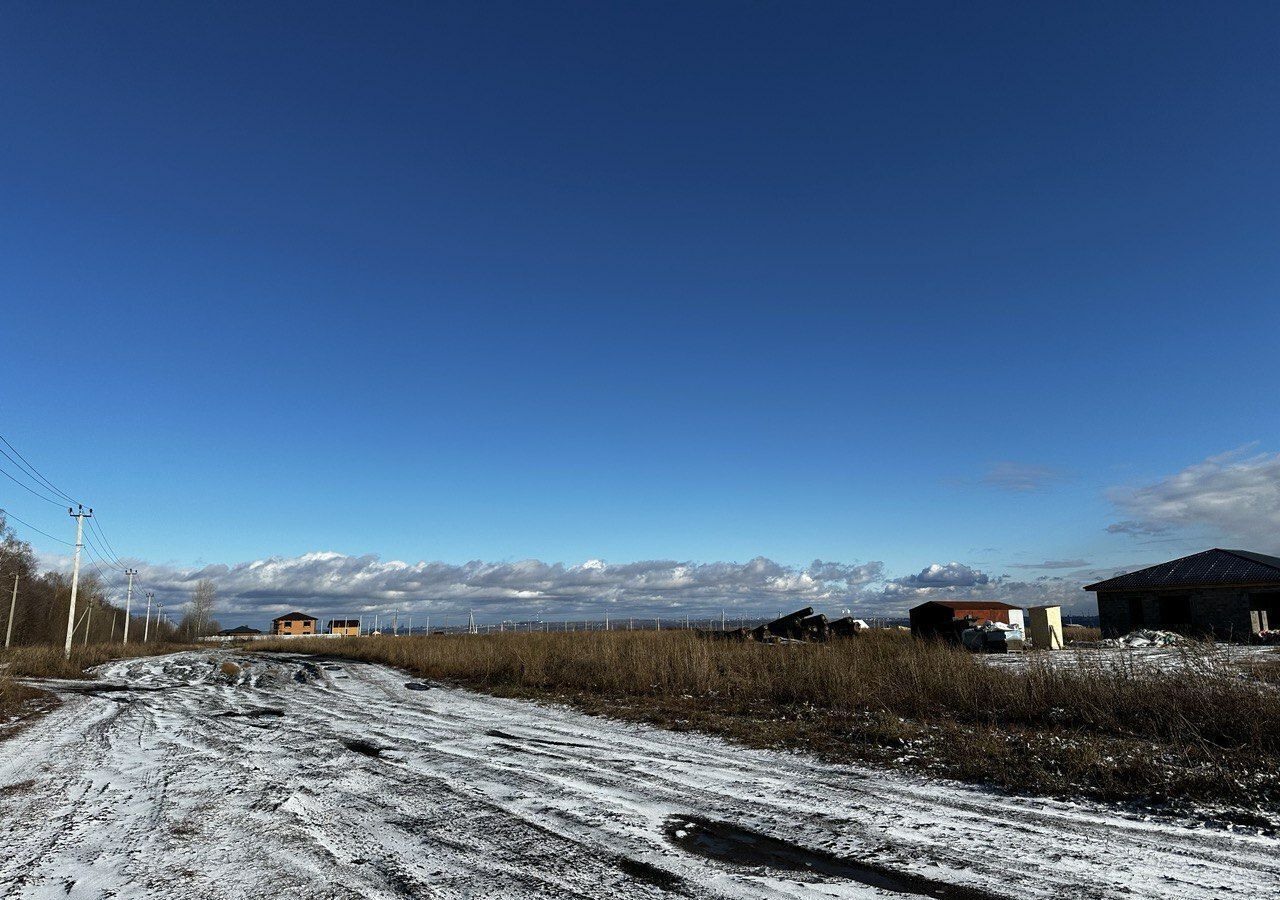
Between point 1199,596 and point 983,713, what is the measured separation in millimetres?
25831

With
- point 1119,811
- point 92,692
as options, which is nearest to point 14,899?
point 1119,811

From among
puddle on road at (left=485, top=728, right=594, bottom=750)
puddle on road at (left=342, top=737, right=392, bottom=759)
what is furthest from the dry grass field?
puddle on road at (left=485, top=728, right=594, bottom=750)

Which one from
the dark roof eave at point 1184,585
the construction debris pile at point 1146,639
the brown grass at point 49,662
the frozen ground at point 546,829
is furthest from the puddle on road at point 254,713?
the dark roof eave at point 1184,585

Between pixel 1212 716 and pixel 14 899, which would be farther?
pixel 1212 716

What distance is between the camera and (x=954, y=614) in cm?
3122

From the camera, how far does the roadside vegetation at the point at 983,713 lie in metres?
6.68

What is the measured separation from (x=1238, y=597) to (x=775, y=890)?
32629mm

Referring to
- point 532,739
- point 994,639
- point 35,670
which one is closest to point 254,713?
point 532,739

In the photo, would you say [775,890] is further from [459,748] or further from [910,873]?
[459,748]

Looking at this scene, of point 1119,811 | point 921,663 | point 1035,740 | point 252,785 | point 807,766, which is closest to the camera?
point 1119,811

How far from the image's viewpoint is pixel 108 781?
23.9 feet

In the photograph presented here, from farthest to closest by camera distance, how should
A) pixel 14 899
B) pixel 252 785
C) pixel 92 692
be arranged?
pixel 92 692 → pixel 252 785 → pixel 14 899

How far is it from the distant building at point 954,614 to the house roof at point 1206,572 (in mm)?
4350

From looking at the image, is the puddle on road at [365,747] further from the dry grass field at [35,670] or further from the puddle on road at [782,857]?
the dry grass field at [35,670]
